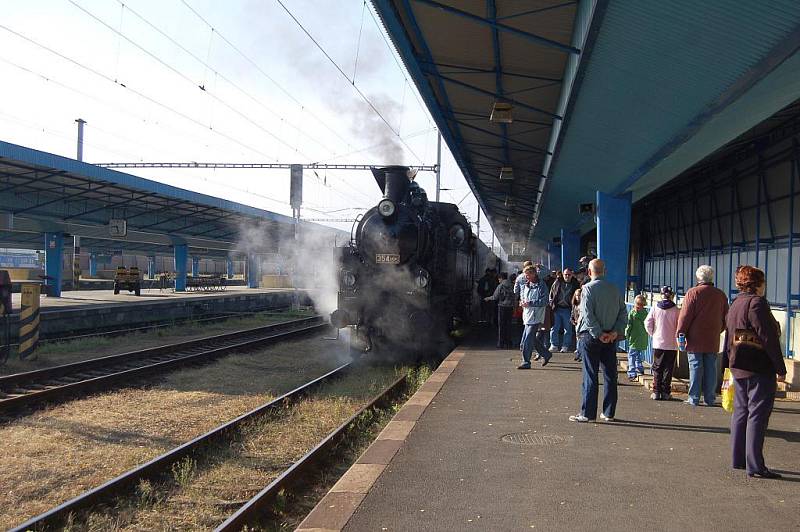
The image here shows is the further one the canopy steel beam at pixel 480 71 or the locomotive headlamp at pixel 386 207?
the locomotive headlamp at pixel 386 207

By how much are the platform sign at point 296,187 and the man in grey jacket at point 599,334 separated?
2222 centimetres

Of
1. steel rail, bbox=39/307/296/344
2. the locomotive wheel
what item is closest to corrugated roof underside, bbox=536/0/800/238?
the locomotive wheel

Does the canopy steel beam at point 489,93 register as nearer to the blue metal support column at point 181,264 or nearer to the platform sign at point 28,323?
the platform sign at point 28,323

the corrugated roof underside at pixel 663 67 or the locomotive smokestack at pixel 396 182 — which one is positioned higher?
the corrugated roof underside at pixel 663 67

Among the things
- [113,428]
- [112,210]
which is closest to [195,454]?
[113,428]

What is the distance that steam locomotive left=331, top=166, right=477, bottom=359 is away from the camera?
12.0 metres

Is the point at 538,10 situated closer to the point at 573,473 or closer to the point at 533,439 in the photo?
the point at 533,439

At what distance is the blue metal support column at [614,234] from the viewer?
14000mm

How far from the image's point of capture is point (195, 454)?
6.46 m

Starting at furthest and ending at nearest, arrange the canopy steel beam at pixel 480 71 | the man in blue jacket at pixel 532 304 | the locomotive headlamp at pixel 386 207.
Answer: the locomotive headlamp at pixel 386 207, the canopy steel beam at pixel 480 71, the man in blue jacket at pixel 532 304

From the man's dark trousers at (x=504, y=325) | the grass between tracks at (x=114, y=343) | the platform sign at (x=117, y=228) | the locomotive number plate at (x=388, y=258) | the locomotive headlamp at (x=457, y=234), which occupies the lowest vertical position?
the grass between tracks at (x=114, y=343)

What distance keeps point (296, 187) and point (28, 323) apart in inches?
654

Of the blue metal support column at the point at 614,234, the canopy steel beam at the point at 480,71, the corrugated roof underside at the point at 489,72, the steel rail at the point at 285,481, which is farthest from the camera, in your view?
the blue metal support column at the point at 614,234

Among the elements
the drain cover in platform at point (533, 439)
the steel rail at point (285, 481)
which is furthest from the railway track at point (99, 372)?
the drain cover in platform at point (533, 439)
